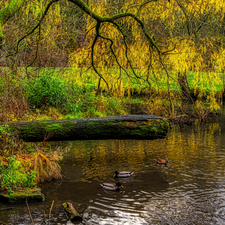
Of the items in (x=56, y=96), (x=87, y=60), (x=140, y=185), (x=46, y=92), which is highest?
(x=87, y=60)

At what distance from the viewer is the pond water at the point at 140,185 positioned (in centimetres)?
522

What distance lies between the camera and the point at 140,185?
22.2 ft

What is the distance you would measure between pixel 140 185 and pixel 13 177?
249cm

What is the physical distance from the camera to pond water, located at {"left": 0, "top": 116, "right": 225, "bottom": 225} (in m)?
5.22

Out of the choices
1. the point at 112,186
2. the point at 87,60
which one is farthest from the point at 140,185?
the point at 87,60

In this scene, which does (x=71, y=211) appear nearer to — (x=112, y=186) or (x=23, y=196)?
(x=23, y=196)

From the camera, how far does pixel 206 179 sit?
7031 millimetres

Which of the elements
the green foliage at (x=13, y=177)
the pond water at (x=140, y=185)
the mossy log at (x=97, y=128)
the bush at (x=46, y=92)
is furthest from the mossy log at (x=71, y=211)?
the bush at (x=46, y=92)

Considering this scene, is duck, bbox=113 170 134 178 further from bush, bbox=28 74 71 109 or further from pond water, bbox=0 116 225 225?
bush, bbox=28 74 71 109

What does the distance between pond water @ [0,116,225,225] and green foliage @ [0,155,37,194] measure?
384 mm

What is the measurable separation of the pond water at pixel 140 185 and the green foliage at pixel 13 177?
384 millimetres

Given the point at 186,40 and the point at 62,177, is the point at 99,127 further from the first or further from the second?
the point at 186,40

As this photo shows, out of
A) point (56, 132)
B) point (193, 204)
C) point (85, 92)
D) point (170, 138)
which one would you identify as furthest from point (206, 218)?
point (85, 92)

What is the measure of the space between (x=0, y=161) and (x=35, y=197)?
3.34 ft
